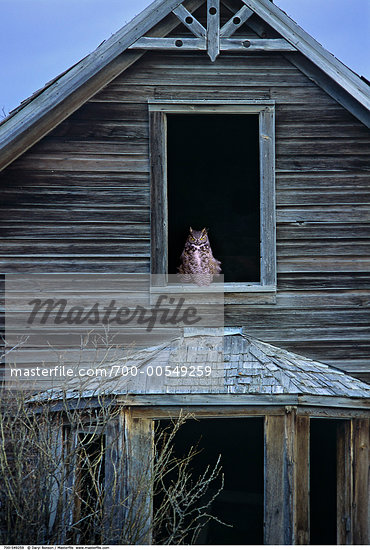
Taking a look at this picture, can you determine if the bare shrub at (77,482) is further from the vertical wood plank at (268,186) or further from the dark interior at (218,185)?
the dark interior at (218,185)

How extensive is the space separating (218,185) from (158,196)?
403cm

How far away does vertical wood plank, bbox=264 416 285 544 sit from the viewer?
665 cm

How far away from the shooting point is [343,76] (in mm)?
7453

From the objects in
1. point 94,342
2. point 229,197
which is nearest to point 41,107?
point 94,342

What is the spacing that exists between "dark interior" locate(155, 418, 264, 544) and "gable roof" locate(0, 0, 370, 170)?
204 inches

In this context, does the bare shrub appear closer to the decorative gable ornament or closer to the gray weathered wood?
the decorative gable ornament

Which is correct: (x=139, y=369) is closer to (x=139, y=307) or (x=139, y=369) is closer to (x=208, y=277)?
(x=139, y=307)

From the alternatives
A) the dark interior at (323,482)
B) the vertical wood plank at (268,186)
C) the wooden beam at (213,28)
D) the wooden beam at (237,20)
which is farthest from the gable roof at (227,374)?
the dark interior at (323,482)

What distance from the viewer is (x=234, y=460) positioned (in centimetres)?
1150

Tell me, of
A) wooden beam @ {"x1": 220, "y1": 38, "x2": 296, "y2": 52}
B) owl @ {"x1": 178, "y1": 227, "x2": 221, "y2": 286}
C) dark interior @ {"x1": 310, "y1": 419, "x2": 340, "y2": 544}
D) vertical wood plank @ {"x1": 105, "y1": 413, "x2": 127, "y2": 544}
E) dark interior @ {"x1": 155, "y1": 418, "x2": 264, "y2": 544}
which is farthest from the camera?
dark interior @ {"x1": 155, "y1": 418, "x2": 264, "y2": 544}

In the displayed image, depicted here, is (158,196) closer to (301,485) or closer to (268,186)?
(268,186)

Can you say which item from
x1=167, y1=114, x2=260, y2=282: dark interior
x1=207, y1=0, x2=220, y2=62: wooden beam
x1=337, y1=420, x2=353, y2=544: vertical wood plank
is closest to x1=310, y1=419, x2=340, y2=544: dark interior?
x1=167, y1=114, x2=260, y2=282: dark interior

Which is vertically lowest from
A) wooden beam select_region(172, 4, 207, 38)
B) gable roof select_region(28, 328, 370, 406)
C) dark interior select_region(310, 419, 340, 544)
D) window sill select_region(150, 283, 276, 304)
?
dark interior select_region(310, 419, 340, 544)

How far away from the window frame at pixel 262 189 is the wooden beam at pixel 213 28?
531 millimetres
